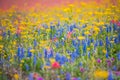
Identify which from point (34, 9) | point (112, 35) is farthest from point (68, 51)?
point (34, 9)

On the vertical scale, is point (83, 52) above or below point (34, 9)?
below

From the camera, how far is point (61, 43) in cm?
293

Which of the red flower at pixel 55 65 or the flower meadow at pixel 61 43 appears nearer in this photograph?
the red flower at pixel 55 65

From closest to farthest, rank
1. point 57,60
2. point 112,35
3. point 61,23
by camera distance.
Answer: point 57,60, point 112,35, point 61,23

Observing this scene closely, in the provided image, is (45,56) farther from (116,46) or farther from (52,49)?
(116,46)

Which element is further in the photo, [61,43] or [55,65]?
[61,43]

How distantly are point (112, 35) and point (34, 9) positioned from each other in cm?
91

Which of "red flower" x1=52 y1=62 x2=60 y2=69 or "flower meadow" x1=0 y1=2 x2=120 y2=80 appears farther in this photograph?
"flower meadow" x1=0 y1=2 x2=120 y2=80

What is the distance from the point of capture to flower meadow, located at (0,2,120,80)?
8.08ft

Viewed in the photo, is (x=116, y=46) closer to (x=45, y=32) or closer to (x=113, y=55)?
(x=113, y=55)

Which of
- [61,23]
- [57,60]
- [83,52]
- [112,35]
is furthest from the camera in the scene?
[61,23]

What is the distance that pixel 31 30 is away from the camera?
312 centimetres

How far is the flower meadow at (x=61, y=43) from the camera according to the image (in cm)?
246

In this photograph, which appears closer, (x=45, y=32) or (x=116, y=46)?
(x=116, y=46)
